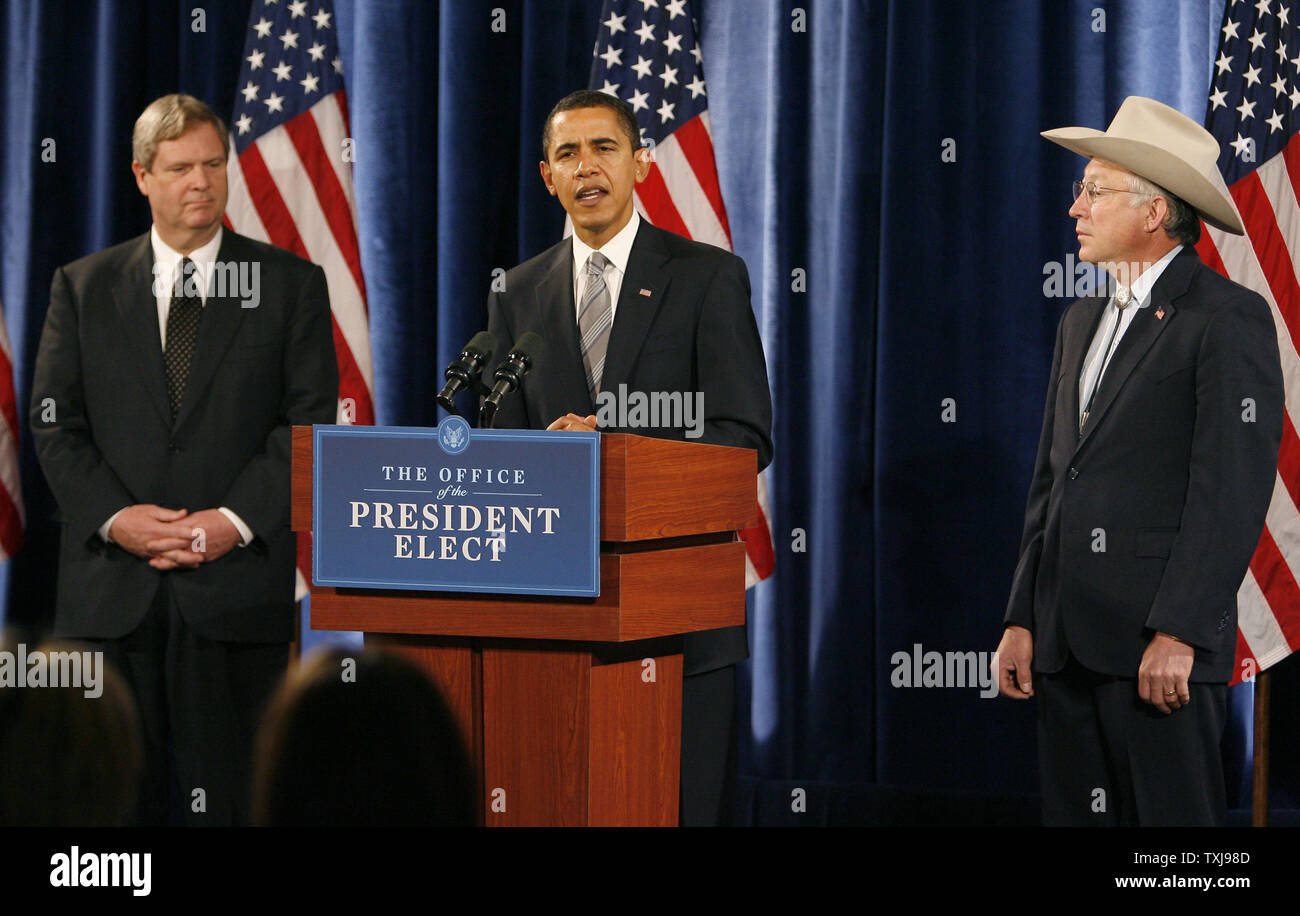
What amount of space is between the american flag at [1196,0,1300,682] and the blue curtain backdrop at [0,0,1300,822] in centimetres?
23

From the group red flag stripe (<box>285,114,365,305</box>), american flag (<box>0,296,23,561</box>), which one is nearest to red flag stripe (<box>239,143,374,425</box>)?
red flag stripe (<box>285,114,365,305</box>)

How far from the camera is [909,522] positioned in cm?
435

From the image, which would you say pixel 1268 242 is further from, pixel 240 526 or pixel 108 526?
pixel 108 526

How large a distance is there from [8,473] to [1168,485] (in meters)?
3.45

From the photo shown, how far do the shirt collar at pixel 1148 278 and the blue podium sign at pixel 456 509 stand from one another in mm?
1414

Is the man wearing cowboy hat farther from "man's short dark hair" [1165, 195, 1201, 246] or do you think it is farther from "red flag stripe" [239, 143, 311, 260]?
"red flag stripe" [239, 143, 311, 260]

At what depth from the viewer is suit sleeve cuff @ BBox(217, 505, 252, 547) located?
364 cm

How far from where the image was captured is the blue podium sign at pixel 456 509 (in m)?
2.25

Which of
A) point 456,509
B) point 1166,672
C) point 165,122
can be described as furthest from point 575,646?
point 165,122

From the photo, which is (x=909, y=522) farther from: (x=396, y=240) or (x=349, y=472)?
(x=349, y=472)

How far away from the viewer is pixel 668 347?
9.96 feet
